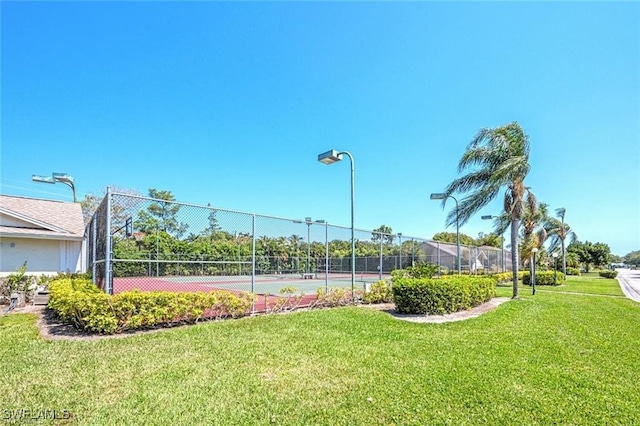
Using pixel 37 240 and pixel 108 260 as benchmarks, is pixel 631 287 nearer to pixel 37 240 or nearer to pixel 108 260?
pixel 108 260

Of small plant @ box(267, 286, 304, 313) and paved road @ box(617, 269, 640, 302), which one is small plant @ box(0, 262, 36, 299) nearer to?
small plant @ box(267, 286, 304, 313)

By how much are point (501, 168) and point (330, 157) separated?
6920 mm

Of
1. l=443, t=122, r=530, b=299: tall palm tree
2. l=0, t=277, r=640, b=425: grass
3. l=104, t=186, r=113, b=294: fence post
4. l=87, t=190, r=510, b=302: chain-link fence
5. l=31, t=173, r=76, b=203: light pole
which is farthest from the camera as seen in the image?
l=31, t=173, r=76, b=203: light pole

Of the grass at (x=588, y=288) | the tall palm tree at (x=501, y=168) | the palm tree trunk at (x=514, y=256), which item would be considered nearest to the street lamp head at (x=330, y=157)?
the tall palm tree at (x=501, y=168)

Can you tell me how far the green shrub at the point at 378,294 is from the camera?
1052 centimetres

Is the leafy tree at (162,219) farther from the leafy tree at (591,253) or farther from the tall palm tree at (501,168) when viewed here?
the leafy tree at (591,253)

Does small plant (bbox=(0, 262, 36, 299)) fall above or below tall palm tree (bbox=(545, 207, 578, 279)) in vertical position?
below

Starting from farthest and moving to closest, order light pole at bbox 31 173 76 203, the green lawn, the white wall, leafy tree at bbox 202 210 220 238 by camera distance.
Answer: the green lawn, light pole at bbox 31 173 76 203, the white wall, leafy tree at bbox 202 210 220 238

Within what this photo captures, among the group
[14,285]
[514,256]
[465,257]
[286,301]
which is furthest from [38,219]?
[465,257]

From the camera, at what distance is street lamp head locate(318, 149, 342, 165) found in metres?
8.96

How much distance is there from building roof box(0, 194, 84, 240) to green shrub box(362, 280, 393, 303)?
11.7 m

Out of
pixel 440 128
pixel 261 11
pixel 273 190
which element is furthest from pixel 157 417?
pixel 273 190

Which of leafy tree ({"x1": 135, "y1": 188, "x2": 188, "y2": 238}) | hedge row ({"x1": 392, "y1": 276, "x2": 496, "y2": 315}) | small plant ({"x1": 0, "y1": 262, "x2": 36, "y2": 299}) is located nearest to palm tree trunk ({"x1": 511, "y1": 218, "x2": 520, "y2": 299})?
hedge row ({"x1": 392, "y1": 276, "x2": 496, "y2": 315})

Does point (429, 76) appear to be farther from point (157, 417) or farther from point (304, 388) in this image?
point (157, 417)
